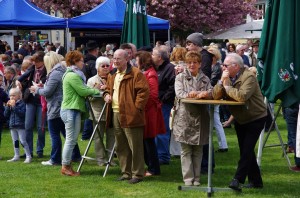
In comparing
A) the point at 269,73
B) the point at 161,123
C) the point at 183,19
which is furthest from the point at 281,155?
the point at 183,19

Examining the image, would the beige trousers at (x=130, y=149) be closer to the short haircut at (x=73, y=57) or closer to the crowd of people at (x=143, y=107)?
the crowd of people at (x=143, y=107)

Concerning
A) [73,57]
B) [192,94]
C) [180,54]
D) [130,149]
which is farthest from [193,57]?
[73,57]

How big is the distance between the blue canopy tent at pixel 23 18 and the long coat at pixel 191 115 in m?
12.2

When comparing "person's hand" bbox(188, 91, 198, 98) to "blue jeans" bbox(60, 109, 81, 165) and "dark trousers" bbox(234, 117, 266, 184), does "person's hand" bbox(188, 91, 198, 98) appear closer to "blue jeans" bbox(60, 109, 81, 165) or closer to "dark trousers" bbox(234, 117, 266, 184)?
"dark trousers" bbox(234, 117, 266, 184)

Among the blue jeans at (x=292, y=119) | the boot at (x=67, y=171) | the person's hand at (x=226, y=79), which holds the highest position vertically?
the person's hand at (x=226, y=79)

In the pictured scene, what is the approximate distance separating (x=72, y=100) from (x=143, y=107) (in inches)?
55.7

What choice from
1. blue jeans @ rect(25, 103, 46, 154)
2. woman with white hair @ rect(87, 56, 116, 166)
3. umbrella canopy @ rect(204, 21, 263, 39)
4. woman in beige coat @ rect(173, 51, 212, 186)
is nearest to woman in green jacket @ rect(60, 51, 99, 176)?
woman with white hair @ rect(87, 56, 116, 166)

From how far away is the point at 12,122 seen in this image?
11531mm

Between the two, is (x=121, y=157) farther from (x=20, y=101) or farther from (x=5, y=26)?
(x=5, y=26)

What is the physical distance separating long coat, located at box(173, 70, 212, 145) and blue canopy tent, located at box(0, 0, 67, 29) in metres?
12.2

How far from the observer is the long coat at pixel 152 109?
956cm

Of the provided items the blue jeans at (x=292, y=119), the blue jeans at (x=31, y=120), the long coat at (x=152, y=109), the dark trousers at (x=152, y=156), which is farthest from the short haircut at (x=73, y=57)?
the blue jeans at (x=292, y=119)

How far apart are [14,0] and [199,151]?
13071 mm

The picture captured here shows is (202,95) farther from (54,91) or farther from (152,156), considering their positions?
(54,91)
